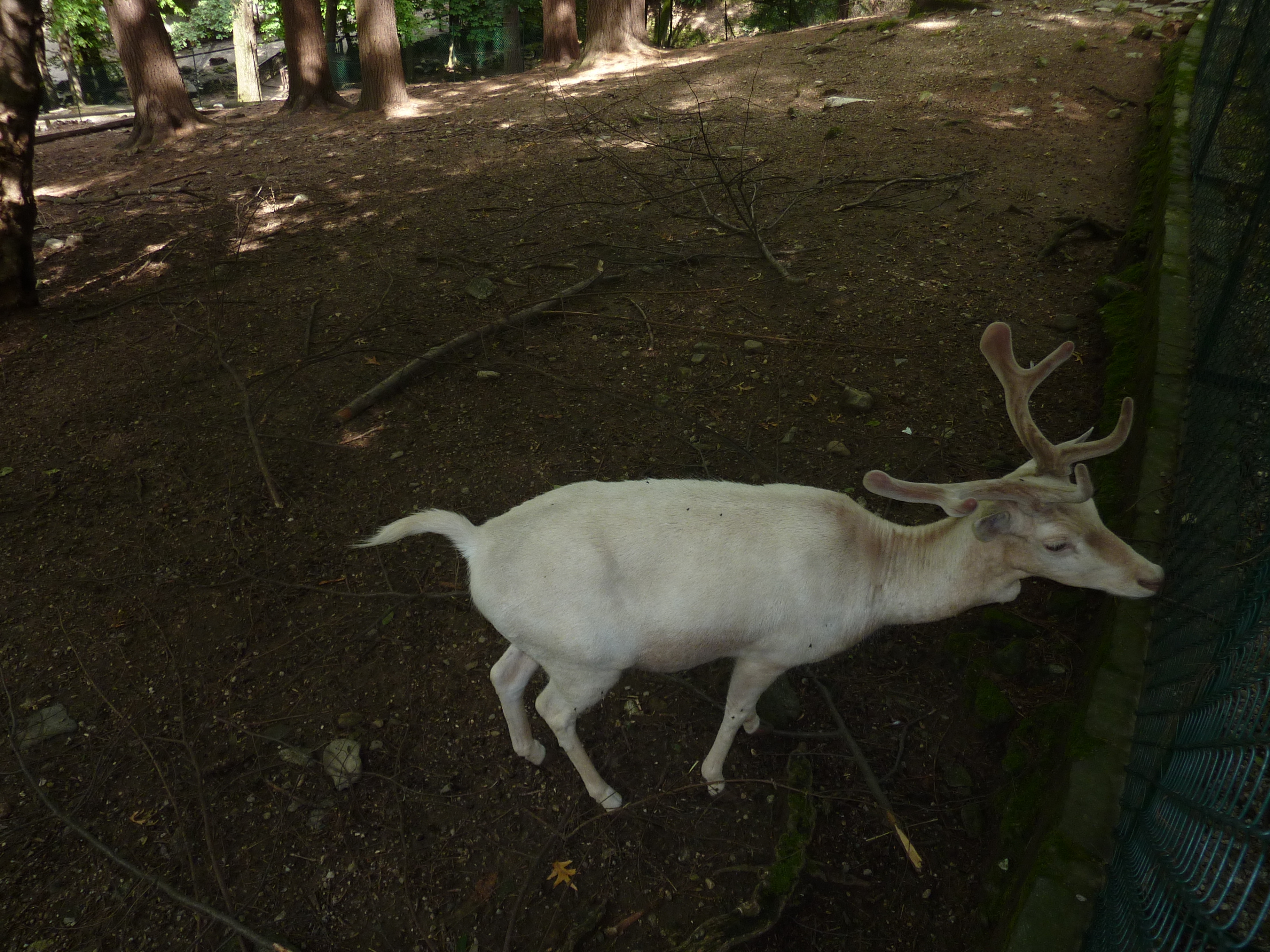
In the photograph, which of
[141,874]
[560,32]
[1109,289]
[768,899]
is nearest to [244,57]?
[560,32]

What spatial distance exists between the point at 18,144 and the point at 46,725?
5356 mm

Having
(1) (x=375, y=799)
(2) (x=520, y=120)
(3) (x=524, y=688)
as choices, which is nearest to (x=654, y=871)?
(3) (x=524, y=688)

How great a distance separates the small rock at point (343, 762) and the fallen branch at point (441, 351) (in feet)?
7.45

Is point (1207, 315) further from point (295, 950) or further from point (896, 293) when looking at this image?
point (295, 950)

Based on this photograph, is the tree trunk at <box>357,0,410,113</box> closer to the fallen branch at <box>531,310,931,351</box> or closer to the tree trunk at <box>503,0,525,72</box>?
the fallen branch at <box>531,310,931,351</box>

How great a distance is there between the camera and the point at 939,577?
105 inches

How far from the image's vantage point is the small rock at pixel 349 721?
123 inches

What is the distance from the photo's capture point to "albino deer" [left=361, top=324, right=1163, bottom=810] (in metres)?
2.43

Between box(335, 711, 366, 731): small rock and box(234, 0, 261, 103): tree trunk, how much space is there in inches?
914

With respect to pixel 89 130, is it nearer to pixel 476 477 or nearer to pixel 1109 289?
pixel 476 477

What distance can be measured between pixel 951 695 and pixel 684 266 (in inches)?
159

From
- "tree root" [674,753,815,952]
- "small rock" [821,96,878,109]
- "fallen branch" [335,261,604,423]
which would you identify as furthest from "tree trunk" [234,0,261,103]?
"tree root" [674,753,815,952]

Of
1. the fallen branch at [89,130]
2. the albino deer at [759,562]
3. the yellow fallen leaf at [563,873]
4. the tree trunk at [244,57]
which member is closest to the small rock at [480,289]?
the albino deer at [759,562]

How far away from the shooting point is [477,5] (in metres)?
22.4
